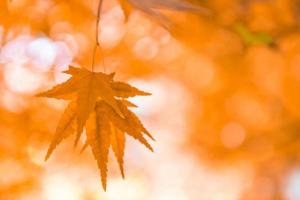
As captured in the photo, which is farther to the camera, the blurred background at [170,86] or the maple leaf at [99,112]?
the blurred background at [170,86]

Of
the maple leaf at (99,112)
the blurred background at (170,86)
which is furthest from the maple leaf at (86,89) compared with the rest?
the blurred background at (170,86)

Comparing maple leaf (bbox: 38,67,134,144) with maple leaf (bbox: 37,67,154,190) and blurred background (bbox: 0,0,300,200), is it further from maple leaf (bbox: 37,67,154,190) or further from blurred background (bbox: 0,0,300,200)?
blurred background (bbox: 0,0,300,200)

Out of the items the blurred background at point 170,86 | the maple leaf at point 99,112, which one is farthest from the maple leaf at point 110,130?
the blurred background at point 170,86

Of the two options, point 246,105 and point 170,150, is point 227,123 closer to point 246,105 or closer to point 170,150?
point 246,105

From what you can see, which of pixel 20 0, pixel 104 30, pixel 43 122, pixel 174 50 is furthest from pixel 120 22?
pixel 20 0

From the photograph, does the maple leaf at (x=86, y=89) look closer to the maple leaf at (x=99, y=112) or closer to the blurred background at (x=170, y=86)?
the maple leaf at (x=99, y=112)

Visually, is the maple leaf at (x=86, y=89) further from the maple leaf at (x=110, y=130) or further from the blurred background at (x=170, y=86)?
the blurred background at (x=170, y=86)

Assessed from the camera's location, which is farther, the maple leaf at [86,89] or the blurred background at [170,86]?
the blurred background at [170,86]
